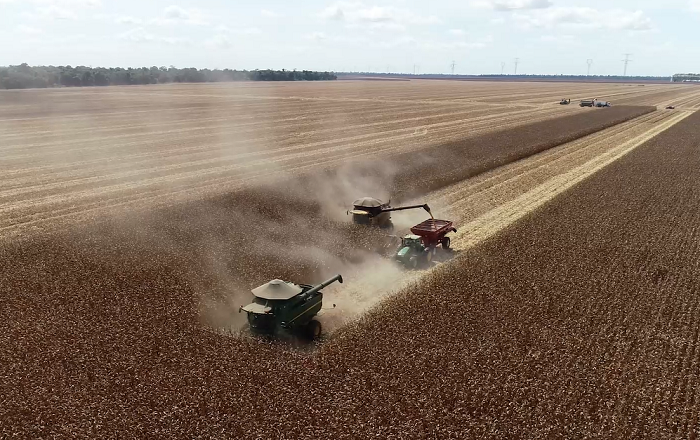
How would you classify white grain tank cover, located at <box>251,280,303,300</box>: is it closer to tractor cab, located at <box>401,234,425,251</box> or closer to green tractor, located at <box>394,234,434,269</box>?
green tractor, located at <box>394,234,434,269</box>

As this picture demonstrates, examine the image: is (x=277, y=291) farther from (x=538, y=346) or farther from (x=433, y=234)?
(x=433, y=234)

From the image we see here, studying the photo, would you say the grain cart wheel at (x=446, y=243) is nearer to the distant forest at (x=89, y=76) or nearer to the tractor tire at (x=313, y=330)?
the tractor tire at (x=313, y=330)

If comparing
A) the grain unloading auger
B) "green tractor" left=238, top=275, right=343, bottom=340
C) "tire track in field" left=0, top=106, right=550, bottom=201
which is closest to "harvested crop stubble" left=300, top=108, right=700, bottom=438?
"green tractor" left=238, top=275, right=343, bottom=340

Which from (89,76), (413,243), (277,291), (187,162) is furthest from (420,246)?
(89,76)

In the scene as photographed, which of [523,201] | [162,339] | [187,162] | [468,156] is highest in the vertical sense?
[468,156]

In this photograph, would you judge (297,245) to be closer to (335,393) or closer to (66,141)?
(335,393)
